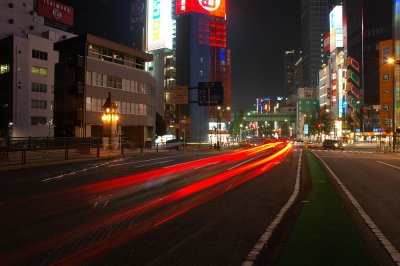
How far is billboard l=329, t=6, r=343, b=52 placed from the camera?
12206cm

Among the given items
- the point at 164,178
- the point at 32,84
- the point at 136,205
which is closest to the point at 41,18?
the point at 32,84

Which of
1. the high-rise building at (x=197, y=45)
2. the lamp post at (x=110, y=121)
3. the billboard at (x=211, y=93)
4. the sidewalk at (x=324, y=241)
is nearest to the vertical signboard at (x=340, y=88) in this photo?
the high-rise building at (x=197, y=45)

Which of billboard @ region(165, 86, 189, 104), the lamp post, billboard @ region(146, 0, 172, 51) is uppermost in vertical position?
billboard @ region(146, 0, 172, 51)

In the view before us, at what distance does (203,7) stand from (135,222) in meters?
118

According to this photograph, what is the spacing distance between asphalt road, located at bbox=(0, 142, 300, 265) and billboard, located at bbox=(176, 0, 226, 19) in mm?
111090

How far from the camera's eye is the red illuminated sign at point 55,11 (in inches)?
3046

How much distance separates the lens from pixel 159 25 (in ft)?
356

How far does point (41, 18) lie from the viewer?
74.8 m

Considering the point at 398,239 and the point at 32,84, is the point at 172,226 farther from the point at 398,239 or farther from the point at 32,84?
the point at 32,84

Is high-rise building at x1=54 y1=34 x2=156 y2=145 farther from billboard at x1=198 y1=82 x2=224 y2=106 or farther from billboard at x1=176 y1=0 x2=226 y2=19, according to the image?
billboard at x1=176 y1=0 x2=226 y2=19

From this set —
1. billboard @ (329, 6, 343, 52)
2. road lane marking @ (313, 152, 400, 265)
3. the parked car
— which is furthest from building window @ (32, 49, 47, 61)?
billboard @ (329, 6, 343, 52)

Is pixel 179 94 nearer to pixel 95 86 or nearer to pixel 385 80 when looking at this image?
pixel 95 86

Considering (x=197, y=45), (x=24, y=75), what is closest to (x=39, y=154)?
(x=24, y=75)

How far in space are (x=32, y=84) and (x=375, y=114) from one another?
9416 centimetres
